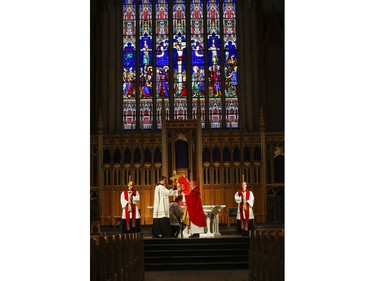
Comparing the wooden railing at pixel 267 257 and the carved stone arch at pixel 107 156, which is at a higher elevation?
the carved stone arch at pixel 107 156

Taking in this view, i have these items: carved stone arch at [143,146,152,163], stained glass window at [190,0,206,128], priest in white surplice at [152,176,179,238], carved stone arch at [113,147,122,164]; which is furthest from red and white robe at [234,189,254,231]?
stained glass window at [190,0,206,128]

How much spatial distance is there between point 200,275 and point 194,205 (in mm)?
2549

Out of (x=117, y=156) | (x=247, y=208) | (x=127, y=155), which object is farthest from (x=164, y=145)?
(x=247, y=208)

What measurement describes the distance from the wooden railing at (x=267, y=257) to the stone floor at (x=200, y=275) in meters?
1.01

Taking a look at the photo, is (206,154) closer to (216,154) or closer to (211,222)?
(216,154)

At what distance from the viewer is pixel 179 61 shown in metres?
19.4

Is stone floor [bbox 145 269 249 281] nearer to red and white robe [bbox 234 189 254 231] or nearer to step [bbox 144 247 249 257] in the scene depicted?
step [bbox 144 247 249 257]

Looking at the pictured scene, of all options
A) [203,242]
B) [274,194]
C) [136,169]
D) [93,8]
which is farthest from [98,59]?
[203,242]

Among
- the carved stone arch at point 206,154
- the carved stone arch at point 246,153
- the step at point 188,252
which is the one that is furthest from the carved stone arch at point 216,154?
the step at point 188,252

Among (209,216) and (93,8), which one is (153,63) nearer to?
(93,8)

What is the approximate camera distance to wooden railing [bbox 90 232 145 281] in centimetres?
680

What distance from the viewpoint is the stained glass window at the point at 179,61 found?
1902cm

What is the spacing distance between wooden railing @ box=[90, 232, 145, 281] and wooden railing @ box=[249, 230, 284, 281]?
188 cm

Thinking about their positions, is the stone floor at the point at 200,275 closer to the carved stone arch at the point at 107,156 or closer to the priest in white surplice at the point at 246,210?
the priest in white surplice at the point at 246,210
